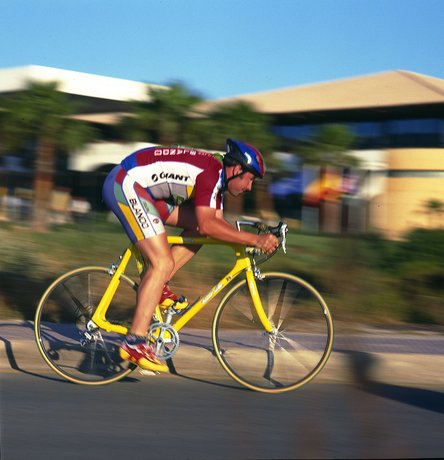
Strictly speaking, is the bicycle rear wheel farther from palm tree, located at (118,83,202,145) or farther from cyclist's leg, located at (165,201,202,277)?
palm tree, located at (118,83,202,145)

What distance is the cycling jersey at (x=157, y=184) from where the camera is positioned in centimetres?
577

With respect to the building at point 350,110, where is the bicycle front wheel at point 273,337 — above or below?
below

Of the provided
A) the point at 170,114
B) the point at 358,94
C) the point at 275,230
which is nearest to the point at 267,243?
the point at 275,230

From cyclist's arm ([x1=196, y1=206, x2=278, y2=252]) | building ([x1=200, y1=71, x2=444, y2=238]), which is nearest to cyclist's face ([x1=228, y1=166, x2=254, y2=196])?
cyclist's arm ([x1=196, y1=206, x2=278, y2=252])

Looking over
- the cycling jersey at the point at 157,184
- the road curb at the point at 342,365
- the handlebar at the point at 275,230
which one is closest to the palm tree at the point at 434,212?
the road curb at the point at 342,365

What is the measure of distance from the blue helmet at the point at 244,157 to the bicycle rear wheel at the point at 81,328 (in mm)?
1044

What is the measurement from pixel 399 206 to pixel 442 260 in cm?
394

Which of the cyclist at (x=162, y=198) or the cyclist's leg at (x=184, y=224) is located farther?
the cyclist's leg at (x=184, y=224)

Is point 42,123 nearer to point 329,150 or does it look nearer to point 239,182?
point 329,150

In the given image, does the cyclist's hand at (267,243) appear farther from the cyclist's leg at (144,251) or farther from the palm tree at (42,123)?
the palm tree at (42,123)

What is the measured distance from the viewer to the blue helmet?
5859mm

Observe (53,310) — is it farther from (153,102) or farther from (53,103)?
(153,102)

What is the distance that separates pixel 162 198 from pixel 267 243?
2.41 ft

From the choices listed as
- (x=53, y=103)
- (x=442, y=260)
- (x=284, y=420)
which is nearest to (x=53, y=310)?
(x=284, y=420)
